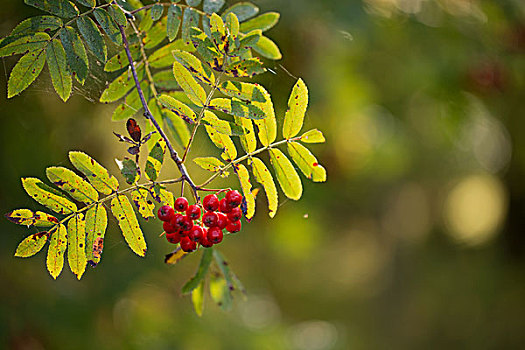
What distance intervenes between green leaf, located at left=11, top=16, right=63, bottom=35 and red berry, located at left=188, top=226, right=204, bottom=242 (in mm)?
224

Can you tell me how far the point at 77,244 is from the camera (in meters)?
0.48

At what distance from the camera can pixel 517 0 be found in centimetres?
148

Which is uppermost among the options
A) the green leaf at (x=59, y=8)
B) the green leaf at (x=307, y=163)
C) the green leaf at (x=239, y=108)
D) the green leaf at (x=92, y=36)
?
the green leaf at (x=59, y=8)

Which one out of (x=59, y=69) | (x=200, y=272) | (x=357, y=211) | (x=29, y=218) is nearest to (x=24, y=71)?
(x=59, y=69)

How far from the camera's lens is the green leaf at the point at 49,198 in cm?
48

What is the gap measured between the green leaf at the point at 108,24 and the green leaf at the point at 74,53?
34mm

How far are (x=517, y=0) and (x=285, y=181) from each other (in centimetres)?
128

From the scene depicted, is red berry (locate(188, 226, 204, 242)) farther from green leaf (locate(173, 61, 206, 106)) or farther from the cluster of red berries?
green leaf (locate(173, 61, 206, 106))

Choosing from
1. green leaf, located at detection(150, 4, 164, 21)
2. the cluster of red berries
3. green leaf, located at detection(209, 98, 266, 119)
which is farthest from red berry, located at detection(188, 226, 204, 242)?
green leaf, located at detection(150, 4, 164, 21)

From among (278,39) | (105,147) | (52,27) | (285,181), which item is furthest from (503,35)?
(52,27)

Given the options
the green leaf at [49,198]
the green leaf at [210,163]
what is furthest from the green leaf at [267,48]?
the green leaf at [49,198]

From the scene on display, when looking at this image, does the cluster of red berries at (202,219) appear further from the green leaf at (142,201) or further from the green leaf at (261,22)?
the green leaf at (261,22)

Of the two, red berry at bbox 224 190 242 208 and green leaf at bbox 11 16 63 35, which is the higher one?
green leaf at bbox 11 16 63 35

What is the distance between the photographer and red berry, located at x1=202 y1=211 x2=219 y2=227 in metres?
0.48
